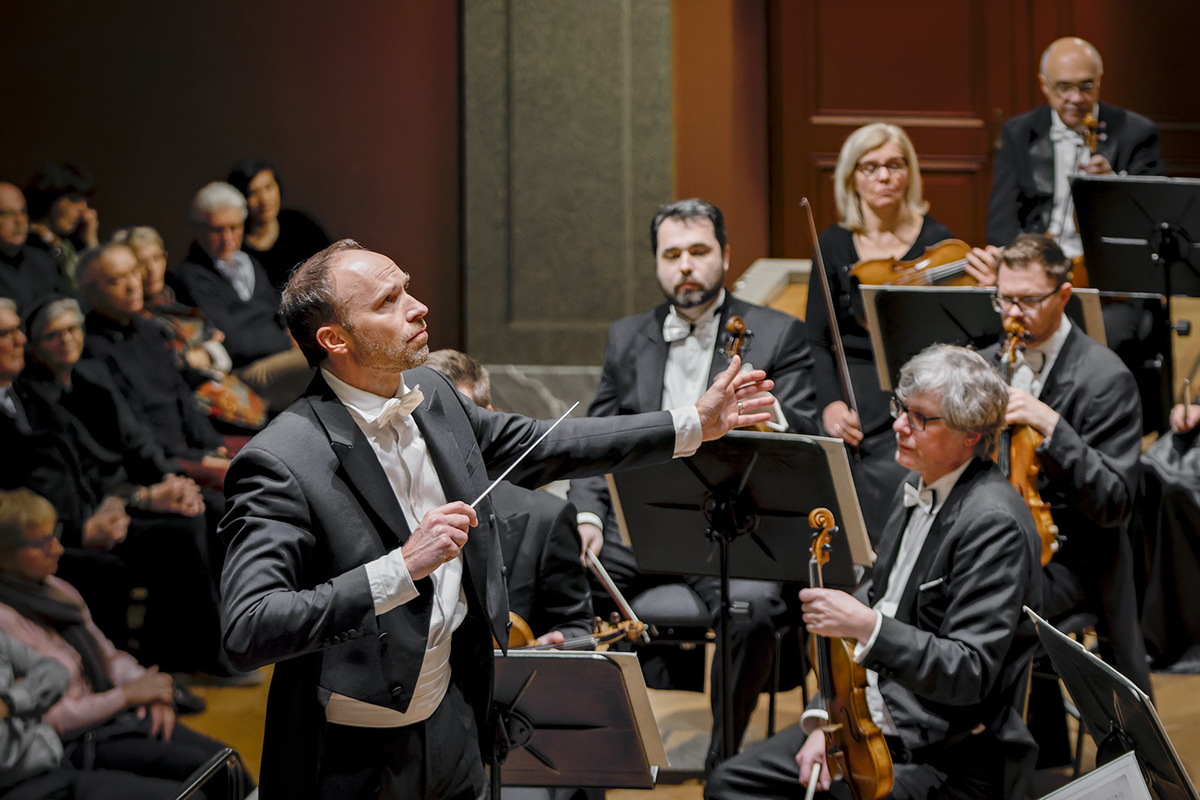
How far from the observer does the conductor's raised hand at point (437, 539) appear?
1.64 metres

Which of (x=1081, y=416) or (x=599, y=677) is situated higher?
(x=1081, y=416)

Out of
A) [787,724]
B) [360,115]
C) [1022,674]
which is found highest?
[360,115]

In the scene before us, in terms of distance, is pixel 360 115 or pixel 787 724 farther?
pixel 360 115

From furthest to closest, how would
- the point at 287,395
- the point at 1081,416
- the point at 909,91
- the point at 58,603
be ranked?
the point at 909,91, the point at 287,395, the point at 58,603, the point at 1081,416

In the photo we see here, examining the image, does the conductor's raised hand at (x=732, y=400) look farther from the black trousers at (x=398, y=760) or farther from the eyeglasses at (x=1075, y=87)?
the eyeglasses at (x=1075, y=87)

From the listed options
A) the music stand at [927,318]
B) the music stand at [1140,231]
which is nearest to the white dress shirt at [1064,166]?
the music stand at [1140,231]

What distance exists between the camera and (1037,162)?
435 centimetres

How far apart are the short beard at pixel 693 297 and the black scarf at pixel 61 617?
9.65 feet

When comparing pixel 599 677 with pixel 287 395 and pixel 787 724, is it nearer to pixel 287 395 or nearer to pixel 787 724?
pixel 787 724

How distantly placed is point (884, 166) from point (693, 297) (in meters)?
0.85

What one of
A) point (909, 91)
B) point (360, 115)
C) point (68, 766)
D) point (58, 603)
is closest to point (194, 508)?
point (58, 603)

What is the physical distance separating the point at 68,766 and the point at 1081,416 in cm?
394

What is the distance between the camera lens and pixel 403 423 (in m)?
1.91

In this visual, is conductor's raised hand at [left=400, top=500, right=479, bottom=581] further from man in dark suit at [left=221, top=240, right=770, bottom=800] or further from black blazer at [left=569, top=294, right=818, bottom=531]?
black blazer at [left=569, top=294, right=818, bottom=531]
